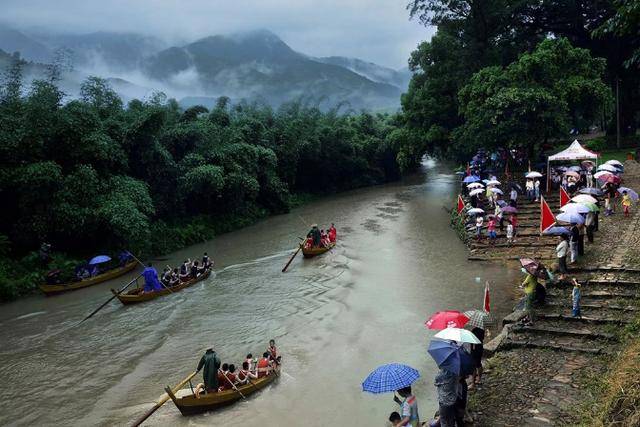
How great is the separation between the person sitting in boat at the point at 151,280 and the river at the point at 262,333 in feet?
2.38

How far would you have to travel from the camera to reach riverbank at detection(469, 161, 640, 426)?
7.47m

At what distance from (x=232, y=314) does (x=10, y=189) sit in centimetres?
1192

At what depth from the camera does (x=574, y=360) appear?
365 inches

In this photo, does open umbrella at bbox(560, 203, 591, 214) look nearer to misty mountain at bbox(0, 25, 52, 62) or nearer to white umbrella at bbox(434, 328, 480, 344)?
white umbrella at bbox(434, 328, 480, 344)

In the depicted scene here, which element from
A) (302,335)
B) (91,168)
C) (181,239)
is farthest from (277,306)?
(181,239)

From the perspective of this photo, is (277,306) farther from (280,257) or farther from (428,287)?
(280,257)

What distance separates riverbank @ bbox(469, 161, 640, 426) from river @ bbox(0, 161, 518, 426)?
1.64 metres

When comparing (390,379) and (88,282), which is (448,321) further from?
(88,282)

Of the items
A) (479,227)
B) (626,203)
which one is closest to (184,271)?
(479,227)

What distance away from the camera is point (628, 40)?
109 feet

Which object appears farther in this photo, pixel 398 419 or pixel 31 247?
pixel 31 247

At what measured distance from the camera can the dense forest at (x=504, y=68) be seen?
84.9 feet

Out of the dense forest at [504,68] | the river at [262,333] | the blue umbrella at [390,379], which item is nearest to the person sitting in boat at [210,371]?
the river at [262,333]

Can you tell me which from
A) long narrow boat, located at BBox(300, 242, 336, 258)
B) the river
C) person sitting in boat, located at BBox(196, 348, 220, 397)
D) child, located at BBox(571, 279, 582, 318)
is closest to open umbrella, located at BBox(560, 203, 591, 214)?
the river
